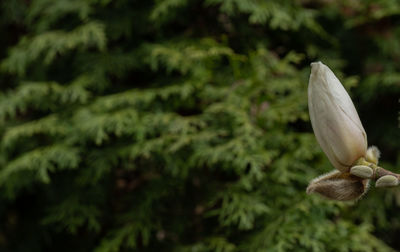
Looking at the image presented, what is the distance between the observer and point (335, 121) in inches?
26.5

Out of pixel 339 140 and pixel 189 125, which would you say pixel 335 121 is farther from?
pixel 189 125

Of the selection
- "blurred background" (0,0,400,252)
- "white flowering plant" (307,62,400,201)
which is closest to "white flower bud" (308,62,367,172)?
"white flowering plant" (307,62,400,201)

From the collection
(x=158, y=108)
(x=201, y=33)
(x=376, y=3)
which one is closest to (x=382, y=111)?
(x=376, y=3)


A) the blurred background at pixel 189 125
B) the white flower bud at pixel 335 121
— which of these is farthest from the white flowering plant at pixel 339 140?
the blurred background at pixel 189 125

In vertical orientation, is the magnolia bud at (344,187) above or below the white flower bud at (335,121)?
below

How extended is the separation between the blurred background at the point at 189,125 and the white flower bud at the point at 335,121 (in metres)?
0.54

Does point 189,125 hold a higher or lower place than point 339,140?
lower

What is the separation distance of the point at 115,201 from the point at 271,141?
2.32 feet

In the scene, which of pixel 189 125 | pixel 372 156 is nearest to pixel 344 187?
pixel 372 156

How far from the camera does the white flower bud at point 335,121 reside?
67cm

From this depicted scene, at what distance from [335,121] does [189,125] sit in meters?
0.83

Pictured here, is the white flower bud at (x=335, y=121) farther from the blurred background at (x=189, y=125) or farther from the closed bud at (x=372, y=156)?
the blurred background at (x=189, y=125)

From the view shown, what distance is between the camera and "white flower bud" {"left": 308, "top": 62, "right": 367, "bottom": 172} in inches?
26.6

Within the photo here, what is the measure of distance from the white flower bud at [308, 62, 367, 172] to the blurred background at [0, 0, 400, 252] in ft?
1.77
